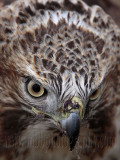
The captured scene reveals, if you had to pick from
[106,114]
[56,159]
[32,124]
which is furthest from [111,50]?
[56,159]

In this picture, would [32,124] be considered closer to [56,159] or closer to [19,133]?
[19,133]

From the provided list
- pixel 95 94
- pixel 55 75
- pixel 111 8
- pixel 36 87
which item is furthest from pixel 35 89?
pixel 111 8

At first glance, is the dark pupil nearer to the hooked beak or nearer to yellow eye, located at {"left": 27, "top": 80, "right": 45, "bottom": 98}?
yellow eye, located at {"left": 27, "top": 80, "right": 45, "bottom": 98}

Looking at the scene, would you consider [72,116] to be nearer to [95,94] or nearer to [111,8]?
[95,94]

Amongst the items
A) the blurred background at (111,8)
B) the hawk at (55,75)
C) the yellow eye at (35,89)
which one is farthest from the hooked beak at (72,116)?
the blurred background at (111,8)

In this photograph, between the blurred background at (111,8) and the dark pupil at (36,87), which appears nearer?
the dark pupil at (36,87)

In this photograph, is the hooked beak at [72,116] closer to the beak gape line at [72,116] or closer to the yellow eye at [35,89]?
the beak gape line at [72,116]

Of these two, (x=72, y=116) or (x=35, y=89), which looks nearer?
(x=72, y=116)

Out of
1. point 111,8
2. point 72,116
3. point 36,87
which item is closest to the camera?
point 72,116
